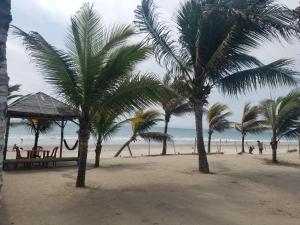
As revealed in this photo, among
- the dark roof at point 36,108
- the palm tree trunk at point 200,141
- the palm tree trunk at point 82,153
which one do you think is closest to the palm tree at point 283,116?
the palm tree trunk at point 200,141

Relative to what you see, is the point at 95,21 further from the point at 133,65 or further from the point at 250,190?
the point at 250,190

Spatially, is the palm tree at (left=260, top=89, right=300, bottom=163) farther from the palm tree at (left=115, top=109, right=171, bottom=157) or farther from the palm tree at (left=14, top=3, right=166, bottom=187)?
the palm tree at (left=14, top=3, right=166, bottom=187)

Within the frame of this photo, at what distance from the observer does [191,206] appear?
6836mm

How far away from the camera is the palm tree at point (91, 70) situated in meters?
8.52

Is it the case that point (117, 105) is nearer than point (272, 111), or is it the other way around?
point (117, 105)

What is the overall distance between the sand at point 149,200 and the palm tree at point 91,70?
1.24m

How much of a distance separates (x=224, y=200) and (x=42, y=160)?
7.56 metres

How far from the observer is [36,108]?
13281mm

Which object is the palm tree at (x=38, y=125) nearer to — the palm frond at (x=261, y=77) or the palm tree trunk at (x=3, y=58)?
the palm frond at (x=261, y=77)

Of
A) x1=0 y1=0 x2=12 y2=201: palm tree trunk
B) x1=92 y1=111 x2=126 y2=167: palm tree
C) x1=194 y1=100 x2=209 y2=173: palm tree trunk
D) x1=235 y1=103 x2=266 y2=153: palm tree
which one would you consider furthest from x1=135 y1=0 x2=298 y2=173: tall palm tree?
x1=235 y1=103 x2=266 y2=153: palm tree

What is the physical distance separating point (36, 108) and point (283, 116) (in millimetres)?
11022

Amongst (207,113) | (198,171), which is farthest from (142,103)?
(207,113)

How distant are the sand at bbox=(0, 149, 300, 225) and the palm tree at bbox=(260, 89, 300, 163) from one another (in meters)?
6.96

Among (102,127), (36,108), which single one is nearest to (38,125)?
(102,127)
